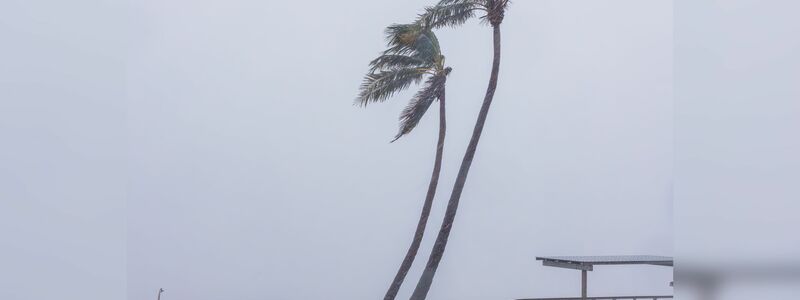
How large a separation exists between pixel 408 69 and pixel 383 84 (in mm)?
414

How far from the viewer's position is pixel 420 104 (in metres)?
11.9

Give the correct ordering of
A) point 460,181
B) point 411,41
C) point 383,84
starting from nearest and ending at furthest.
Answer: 1. point 411,41
2. point 383,84
3. point 460,181

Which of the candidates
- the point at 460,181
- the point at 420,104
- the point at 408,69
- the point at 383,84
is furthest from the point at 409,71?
the point at 460,181

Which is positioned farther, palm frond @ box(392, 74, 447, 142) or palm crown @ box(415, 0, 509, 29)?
palm crown @ box(415, 0, 509, 29)

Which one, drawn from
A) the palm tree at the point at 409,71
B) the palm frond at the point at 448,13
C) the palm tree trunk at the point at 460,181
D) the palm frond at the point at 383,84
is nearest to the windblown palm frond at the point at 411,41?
the palm tree at the point at 409,71

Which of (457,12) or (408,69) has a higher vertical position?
(457,12)

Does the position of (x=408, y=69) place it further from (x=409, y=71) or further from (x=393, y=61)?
(x=393, y=61)

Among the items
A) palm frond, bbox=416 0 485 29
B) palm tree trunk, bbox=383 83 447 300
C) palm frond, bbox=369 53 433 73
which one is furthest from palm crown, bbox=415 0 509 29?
palm tree trunk, bbox=383 83 447 300

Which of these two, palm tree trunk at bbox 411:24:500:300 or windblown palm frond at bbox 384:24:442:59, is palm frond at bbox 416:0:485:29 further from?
palm tree trunk at bbox 411:24:500:300

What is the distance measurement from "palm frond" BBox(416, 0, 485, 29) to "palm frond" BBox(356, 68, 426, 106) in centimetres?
67

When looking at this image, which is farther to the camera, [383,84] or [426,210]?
[426,210]

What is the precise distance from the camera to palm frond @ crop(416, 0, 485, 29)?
39.2ft

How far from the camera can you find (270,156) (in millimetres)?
14492

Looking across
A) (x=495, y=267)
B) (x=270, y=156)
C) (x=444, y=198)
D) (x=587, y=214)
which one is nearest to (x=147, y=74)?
(x=270, y=156)
